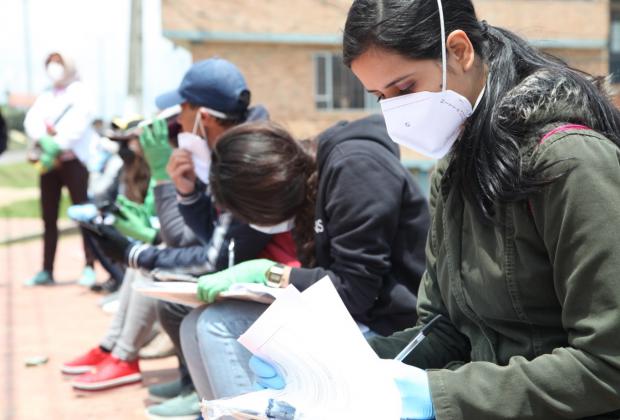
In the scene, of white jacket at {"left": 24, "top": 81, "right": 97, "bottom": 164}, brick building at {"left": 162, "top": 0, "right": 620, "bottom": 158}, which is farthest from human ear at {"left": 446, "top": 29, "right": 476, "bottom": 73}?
brick building at {"left": 162, "top": 0, "right": 620, "bottom": 158}

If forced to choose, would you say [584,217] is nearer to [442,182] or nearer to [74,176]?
[442,182]

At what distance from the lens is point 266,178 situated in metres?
2.73

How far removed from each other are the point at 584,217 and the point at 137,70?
594 inches

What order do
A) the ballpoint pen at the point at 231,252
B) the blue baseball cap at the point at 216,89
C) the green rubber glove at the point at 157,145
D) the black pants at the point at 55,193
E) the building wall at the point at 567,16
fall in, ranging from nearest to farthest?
1. the ballpoint pen at the point at 231,252
2. the blue baseball cap at the point at 216,89
3. the green rubber glove at the point at 157,145
4. the black pants at the point at 55,193
5. the building wall at the point at 567,16

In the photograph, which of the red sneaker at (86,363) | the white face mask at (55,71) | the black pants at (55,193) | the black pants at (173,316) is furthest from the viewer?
the white face mask at (55,71)

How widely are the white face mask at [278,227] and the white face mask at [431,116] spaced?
43.4 inches

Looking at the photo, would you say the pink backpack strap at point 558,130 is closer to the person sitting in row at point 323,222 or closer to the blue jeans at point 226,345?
the person sitting in row at point 323,222

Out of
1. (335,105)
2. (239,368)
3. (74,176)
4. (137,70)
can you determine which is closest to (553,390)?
(239,368)

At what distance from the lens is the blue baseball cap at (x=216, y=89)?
3514 mm

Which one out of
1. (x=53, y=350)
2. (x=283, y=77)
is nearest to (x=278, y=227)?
(x=53, y=350)

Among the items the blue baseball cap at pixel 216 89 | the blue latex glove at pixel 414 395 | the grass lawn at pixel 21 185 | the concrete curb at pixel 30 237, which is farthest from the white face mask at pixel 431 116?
the concrete curb at pixel 30 237

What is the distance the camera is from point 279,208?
2.83m

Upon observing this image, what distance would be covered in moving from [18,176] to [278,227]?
2511 centimetres

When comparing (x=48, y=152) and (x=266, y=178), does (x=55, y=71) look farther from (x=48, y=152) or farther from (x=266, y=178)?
(x=266, y=178)
